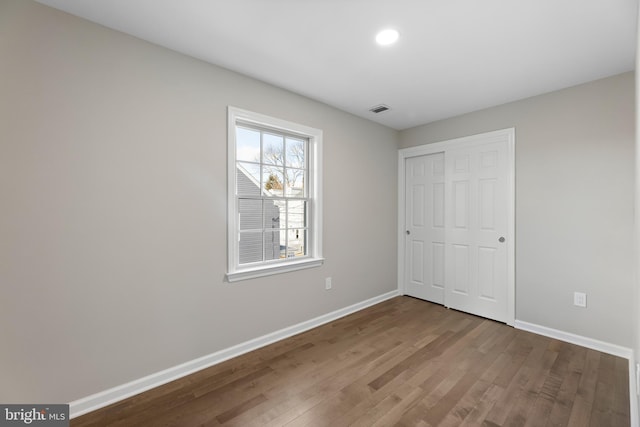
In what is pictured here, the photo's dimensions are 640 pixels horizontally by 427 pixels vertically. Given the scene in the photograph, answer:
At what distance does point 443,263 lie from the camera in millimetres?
3775

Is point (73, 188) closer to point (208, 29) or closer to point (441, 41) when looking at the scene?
point (208, 29)

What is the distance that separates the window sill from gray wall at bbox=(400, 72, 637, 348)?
2260mm

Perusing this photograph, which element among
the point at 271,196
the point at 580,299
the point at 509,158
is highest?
the point at 509,158

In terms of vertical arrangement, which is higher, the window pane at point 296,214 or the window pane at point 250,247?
the window pane at point 296,214

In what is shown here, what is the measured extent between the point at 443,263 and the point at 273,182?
2520 millimetres

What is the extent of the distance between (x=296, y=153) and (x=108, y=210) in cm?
180

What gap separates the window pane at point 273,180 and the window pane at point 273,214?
93mm

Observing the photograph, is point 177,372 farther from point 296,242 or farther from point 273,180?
point 273,180

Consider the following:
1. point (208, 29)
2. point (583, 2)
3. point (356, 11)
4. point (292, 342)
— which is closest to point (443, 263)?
point (292, 342)

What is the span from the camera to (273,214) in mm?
2869

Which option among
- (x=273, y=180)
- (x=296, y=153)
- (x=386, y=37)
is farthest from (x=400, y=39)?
(x=273, y=180)

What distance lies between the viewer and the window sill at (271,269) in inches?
97.6

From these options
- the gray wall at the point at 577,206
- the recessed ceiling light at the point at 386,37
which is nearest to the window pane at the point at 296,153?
the recessed ceiling light at the point at 386,37

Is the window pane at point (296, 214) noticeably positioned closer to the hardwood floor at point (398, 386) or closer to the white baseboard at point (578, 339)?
the hardwood floor at point (398, 386)
